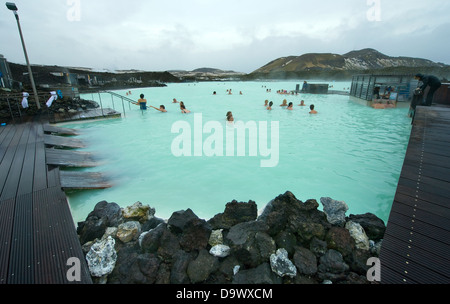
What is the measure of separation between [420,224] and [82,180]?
5.82 meters

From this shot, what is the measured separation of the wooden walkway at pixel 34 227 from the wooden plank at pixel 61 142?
5.74 feet

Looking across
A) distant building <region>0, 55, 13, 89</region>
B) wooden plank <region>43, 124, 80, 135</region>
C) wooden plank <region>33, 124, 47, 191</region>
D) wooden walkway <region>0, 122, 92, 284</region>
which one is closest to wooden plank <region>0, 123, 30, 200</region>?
wooden walkway <region>0, 122, 92, 284</region>

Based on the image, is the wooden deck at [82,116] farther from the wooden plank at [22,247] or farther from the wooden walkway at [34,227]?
the wooden plank at [22,247]

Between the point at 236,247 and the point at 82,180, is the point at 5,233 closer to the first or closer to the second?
the point at 82,180

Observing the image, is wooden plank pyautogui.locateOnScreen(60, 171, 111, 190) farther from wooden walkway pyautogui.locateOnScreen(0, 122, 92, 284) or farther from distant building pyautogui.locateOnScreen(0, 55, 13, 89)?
distant building pyautogui.locateOnScreen(0, 55, 13, 89)

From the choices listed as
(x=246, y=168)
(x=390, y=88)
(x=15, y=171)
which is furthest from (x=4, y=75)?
(x=390, y=88)

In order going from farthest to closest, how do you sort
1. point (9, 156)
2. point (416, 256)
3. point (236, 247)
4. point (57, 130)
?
point (57, 130) → point (9, 156) → point (236, 247) → point (416, 256)

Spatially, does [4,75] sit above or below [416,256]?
above

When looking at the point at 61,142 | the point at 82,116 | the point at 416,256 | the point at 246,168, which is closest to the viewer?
the point at 416,256

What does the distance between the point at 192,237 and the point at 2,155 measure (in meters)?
5.54

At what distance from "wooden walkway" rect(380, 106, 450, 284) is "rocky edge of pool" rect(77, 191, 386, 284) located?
353mm

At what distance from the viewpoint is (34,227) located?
2.60 metres

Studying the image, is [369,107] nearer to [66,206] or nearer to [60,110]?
[66,206]

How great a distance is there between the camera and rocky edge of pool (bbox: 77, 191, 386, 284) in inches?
90.8
